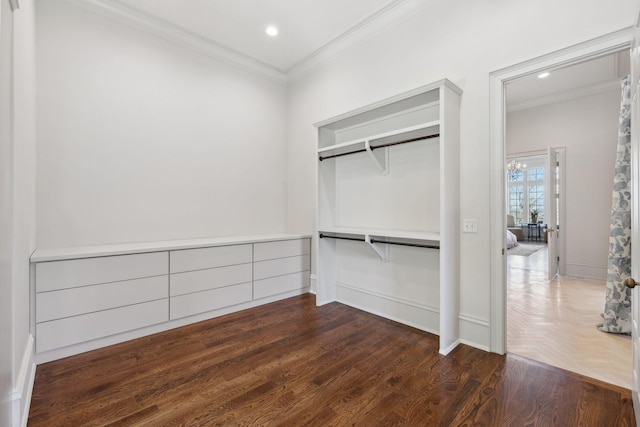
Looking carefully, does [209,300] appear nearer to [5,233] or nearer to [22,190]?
[22,190]


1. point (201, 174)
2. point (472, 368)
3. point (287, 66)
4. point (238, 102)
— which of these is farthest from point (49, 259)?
point (287, 66)

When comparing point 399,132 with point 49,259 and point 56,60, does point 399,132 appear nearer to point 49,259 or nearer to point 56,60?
point 49,259

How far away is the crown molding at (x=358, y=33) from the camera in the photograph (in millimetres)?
3035

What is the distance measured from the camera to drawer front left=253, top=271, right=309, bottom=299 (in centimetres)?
361

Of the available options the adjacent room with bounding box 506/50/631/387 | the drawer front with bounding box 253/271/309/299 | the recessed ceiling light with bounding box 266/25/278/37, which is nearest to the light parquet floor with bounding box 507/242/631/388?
the adjacent room with bounding box 506/50/631/387

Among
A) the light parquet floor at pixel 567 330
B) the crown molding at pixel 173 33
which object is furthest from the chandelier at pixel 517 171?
the crown molding at pixel 173 33

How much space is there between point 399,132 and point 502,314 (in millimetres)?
1795

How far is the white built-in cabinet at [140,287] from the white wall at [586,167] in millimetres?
4982

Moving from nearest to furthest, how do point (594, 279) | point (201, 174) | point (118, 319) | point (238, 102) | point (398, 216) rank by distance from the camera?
point (118, 319) → point (398, 216) → point (201, 174) → point (238, 102) → point (594, 279)

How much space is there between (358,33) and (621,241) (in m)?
3.49

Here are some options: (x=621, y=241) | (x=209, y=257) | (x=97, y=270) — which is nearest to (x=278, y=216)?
(x=209, y=257)

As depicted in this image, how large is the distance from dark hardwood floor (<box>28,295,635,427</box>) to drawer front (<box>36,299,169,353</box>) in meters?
0.14

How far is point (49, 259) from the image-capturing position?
7.54ft

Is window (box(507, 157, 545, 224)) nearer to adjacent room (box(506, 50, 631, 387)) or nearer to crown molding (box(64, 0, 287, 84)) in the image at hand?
adjacent room (box(506, 50, 631, 387))
